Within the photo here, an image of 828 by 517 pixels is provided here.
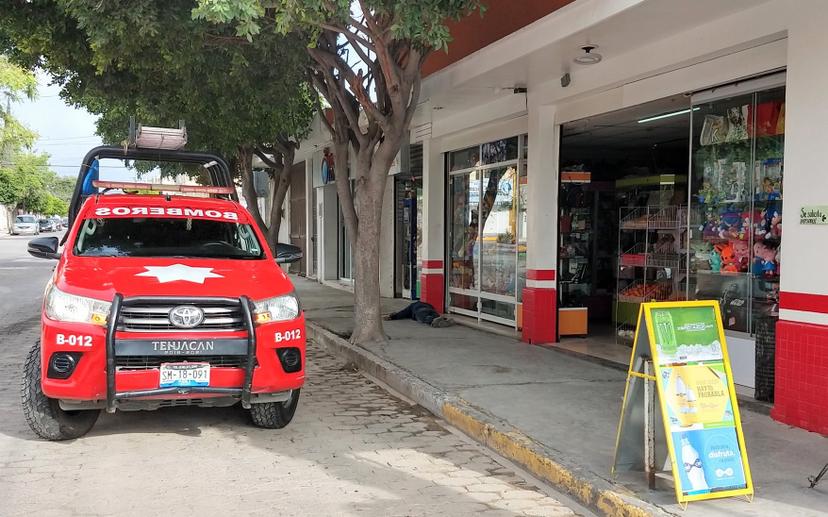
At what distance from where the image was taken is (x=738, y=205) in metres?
7.26

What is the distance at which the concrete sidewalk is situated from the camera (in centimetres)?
427

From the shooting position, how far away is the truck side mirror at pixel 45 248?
19.9 ft

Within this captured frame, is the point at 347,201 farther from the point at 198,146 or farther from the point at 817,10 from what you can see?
the point at 817,10

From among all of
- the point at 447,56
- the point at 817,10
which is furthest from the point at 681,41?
the point at 447,56

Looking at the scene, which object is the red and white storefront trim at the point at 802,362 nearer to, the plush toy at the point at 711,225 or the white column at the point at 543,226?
the plush toy at the point at 711,225

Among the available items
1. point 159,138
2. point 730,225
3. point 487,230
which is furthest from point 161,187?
point 487,230

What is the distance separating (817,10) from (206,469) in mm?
5931

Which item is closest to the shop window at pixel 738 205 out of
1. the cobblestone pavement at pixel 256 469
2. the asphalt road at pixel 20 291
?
the cobblestone pavement at pixel 256 469

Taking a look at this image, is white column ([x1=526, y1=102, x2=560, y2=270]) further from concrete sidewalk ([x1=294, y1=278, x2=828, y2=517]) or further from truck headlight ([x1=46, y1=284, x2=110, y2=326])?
truck headlight ([x1=46, y1=284, x2=110, y2=326])

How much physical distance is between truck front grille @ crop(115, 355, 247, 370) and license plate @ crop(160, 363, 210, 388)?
4cm

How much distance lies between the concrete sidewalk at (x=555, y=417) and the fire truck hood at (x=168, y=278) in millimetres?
2195

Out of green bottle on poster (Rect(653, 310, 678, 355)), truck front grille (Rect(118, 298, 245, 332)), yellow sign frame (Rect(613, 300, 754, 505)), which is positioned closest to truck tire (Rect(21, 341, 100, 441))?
truck front grille (Rect(118, 298, 245, 332))

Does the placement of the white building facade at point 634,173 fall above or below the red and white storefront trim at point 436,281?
above

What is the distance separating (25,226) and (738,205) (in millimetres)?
72154
